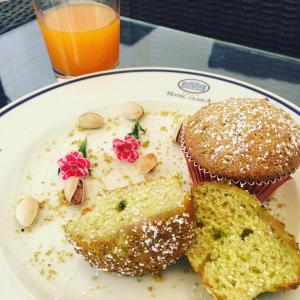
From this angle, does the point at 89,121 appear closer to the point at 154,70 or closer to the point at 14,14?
the point at 154,70

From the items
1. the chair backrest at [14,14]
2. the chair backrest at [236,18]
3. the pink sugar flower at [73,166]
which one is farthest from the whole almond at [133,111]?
the chair backrest at [236,18]

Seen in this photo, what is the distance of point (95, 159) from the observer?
1.54 meters

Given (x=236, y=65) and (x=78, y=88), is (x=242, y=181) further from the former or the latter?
(x=236, y=65)

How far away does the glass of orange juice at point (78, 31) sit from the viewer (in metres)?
1.79

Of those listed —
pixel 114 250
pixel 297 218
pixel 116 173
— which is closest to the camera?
pixel 114 250

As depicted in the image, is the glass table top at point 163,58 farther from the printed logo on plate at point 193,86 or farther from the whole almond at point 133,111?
the whole almond at point 133,111

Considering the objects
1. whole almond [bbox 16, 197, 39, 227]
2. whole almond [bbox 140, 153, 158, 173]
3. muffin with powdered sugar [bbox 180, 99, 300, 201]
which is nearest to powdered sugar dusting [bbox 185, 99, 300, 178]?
muffin with powdered sugar [bbox 180, 99, 300, 201]

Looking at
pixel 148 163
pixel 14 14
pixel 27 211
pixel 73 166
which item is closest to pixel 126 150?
pixel 148 163

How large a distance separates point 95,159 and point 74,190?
8.3 inches

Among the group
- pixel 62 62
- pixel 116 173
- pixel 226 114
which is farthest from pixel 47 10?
pixel 226 114

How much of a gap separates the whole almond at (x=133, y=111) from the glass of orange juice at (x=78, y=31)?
1.22ft

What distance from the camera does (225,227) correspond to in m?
1.16

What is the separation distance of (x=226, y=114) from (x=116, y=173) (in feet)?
1.56

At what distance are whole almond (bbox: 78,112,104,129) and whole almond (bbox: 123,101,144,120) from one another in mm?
122
